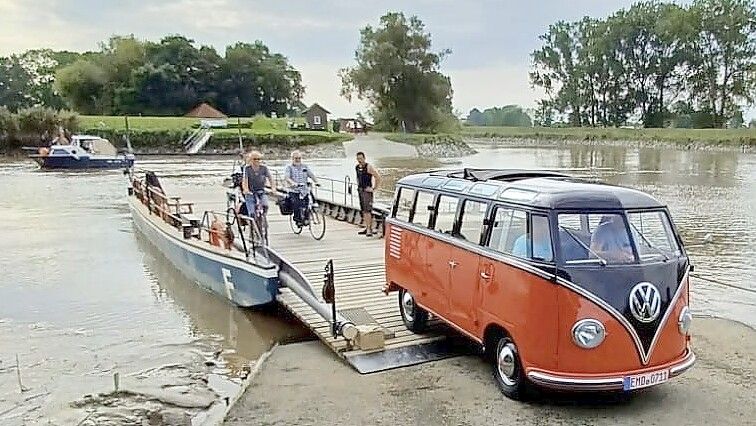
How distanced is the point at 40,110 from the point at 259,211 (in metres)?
52.0

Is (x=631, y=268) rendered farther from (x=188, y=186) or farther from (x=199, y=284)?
(x=188, y=186)

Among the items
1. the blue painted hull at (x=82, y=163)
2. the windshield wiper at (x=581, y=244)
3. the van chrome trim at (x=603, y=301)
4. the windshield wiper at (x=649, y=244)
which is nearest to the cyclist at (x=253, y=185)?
the van chrome trim at (x=603, y=301)

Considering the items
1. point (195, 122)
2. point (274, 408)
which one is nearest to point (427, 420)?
point (274, 408)

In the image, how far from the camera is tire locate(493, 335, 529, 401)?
19.4ft

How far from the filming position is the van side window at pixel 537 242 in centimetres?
554

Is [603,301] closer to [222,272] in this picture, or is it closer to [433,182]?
[433,182]

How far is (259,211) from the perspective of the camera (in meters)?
12.0

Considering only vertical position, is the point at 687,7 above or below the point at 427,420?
above

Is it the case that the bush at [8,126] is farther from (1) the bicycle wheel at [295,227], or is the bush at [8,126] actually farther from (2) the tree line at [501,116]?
(2) the tree line at [501,116]

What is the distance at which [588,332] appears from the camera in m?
5.37

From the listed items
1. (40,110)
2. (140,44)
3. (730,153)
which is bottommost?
(730,153)

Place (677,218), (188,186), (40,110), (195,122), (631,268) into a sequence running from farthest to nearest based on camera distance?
(195,122), (40,110), (188,186), (677,218), (631,268)

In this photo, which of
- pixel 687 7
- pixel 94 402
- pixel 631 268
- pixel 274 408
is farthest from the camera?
pixel 687 7

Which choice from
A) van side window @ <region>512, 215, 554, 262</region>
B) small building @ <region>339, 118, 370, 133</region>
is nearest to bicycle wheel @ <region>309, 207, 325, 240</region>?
van side window @ <region>512, 215, 554, 262</region>
